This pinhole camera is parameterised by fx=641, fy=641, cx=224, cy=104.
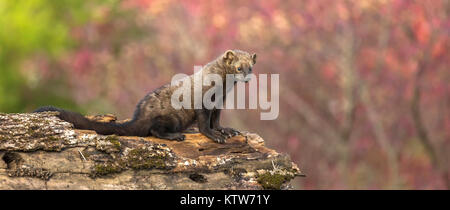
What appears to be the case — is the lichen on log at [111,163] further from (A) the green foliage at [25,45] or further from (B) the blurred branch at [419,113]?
(A) the green foliage at [25,45]

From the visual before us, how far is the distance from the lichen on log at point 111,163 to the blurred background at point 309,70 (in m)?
9.35

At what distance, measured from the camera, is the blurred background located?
56.2 ft

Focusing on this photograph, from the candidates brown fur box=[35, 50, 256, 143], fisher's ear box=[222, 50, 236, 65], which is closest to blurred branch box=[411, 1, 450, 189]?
brown fur box=[35, 50, 256, 143]

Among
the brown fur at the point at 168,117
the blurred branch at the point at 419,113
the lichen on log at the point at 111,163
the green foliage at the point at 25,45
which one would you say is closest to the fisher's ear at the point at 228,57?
the brown fur at the point at 168,117

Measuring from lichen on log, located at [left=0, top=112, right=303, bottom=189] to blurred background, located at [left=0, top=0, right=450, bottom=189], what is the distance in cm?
935

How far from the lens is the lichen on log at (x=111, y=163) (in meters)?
7.00

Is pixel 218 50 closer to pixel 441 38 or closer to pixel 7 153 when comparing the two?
pixel 441 38

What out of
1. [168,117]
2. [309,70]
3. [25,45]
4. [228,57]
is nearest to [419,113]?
[309,70]

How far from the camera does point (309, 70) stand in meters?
19.1

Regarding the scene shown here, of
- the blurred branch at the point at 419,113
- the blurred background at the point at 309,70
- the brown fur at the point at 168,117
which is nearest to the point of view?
→ the brown fur at the point at 168,117

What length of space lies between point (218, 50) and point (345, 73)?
4086 millimetres

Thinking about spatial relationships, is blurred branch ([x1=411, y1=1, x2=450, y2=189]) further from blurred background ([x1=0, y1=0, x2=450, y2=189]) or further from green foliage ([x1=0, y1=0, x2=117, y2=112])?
green foliage ([x1=0, y1=0, x2=117, y2=112])

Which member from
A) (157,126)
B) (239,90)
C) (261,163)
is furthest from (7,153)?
(239,90)

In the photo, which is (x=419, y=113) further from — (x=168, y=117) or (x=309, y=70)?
(x=168, y=117)
